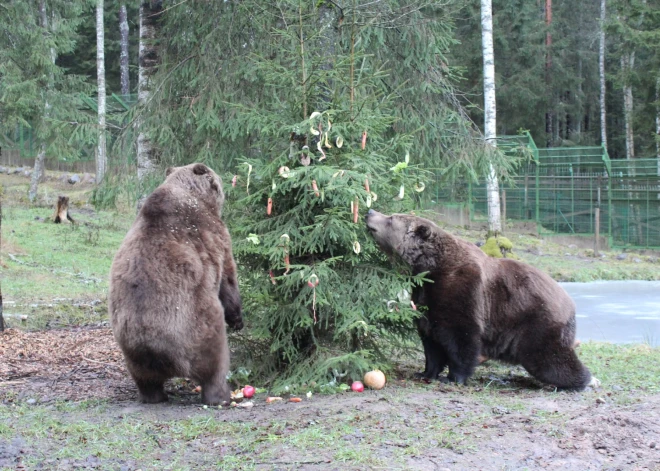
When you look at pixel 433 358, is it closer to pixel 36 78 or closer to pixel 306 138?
pixel 306 138

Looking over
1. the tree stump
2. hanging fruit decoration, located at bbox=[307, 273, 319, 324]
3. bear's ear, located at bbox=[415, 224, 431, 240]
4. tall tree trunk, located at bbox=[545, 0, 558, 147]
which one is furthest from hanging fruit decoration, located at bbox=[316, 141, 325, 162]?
tall tree trunk, located at bbox=[545, 0, 558, 147]

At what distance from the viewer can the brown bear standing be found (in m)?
5.46

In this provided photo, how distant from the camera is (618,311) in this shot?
1297 cm

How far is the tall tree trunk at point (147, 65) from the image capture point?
A: 10328 millimetres

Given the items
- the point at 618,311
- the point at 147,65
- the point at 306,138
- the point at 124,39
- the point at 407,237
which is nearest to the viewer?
the point at 306,138

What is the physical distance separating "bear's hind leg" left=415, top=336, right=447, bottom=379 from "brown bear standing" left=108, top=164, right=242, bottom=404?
192 cm

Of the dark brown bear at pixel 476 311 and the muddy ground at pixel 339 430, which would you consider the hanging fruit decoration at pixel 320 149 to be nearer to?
the dark brown bear at pixel 476 311

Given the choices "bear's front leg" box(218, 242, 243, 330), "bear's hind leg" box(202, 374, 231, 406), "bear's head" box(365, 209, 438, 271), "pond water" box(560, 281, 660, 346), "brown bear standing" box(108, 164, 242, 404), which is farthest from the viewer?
"pond water" box(560, 281, 660, 346)

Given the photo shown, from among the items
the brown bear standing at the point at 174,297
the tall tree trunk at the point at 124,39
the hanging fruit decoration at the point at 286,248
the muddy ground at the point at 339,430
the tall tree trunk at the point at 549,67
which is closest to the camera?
the muddy ground at the point at 339,430

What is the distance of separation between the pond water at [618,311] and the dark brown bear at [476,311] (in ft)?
12.8

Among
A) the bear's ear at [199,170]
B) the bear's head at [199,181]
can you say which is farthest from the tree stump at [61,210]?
the bear's ear at [199,170]

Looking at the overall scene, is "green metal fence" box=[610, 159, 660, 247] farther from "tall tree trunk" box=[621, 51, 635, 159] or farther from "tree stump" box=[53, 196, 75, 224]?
"tree stump" box=[53, 196, 75, 224]

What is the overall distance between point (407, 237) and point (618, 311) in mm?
7687

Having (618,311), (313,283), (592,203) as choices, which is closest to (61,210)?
(618,311)
